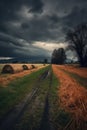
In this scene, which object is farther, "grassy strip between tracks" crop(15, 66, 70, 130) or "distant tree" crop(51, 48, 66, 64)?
"distant tree" crop(51, 48, 66, 64)

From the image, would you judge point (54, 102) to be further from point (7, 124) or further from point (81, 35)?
point (81, 35)

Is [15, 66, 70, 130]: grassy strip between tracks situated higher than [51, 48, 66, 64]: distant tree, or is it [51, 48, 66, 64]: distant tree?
[51, 48, 66, 64]: distant tree

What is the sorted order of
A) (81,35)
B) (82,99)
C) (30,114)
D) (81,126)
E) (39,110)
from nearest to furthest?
(81,126), (30,114), (39,110), (82,99), (81,35)

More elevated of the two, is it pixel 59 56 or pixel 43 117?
pixel 59 56

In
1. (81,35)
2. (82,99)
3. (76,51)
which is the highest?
(81,35)

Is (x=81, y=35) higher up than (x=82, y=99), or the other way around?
(x=81, y=35)

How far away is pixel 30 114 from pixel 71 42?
47.6 m

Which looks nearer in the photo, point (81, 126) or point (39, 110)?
point (81, 126)

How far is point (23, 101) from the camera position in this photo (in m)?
9.06

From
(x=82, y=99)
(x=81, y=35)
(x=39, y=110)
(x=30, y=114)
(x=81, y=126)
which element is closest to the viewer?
(x=81, y=126)

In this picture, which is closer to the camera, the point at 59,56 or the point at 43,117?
the point at 43,117

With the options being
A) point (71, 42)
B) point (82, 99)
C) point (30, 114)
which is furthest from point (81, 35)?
point (30, 114)

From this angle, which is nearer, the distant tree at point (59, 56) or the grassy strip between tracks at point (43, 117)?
the grassy strip between tracks at point (43, 117)

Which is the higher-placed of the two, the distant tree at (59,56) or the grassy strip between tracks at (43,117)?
the distant tree at (59,56)
